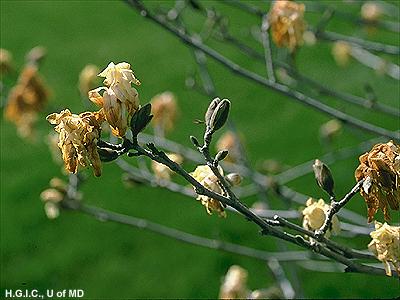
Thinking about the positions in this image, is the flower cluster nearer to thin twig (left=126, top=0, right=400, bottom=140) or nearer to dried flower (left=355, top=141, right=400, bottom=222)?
dried flower (left=355, top=141, right=400, bottom=222)

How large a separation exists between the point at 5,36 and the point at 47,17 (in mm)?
903

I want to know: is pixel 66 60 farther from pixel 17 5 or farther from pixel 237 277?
pixel 237 277

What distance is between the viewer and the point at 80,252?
4.84 metres

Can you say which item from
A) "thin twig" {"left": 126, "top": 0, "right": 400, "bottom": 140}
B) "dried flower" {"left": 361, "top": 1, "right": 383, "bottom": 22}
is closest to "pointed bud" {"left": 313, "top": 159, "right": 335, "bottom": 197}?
"thin twig" {"left": 126, "top": 0, "right": 400, "bottom": 140}

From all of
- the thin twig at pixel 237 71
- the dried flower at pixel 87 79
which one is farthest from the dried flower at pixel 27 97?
the thin twig at pixel 237 71

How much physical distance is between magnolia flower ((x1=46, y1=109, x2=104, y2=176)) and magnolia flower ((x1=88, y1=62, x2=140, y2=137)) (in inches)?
1.3

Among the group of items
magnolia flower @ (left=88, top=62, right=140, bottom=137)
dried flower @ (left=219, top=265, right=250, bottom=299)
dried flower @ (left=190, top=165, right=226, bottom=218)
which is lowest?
dried flower @ (left=219, top=265, right=250, bottom=299)

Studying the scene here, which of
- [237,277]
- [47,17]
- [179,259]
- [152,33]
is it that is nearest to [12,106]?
[237,277]

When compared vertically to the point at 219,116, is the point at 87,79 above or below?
above

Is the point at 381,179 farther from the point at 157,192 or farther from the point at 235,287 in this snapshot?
the point at 157,192

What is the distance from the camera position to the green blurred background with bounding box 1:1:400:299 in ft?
14.1

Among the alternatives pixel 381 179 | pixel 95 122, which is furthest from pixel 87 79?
pixel 381 179

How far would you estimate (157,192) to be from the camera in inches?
218

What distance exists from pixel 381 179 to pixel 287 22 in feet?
3.86
